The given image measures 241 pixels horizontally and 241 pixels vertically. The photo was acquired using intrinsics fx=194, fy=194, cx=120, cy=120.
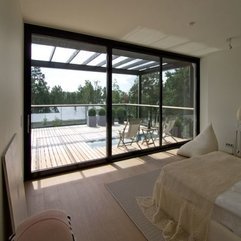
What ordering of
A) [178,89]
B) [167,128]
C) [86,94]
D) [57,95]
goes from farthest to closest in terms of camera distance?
[178,89], [167,128], [86,94], [57,95]

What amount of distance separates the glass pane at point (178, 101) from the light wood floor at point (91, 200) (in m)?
1.46

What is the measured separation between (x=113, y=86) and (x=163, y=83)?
147 cm

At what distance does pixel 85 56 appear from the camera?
3652 millimetres

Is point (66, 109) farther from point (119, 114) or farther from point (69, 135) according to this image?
point (119, 114)

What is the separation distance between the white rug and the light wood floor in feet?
0.23

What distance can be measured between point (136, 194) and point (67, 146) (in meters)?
1.96

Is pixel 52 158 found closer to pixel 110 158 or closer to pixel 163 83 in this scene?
pixel 110 158

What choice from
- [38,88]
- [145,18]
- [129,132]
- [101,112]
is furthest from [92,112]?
[145,18]

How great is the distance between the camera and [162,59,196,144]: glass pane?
488 centimetres

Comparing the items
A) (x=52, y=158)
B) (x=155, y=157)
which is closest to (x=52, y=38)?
(x=52, y=158)

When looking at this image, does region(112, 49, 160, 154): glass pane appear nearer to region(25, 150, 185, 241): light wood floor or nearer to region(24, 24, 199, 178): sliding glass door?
region(24, 24, 199, 178): sliding glass door

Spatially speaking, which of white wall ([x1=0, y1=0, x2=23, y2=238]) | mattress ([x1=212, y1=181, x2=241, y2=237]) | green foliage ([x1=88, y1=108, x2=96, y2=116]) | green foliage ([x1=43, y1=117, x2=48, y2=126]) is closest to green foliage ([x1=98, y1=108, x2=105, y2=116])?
Result: green foliage ([x1=88, y1=108, x2=96, y2=116])

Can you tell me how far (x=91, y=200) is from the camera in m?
2.55

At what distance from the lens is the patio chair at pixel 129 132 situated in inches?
172
